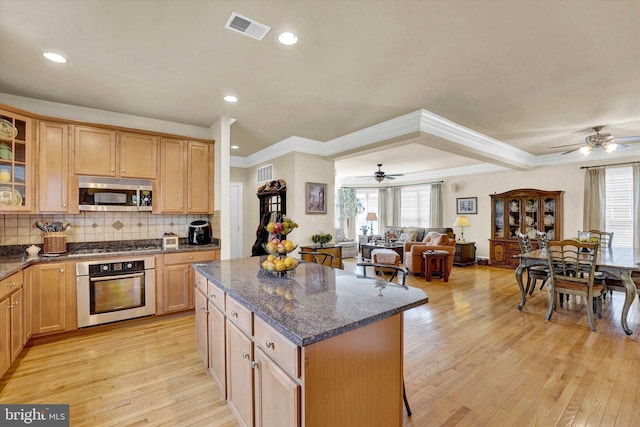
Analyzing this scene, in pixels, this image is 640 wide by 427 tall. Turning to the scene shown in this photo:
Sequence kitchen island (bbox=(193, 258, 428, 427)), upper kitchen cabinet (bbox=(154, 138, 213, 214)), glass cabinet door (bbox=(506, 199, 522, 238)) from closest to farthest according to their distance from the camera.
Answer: kitchen island (bbox=(193, 258, 428, 427)) → upper kitchen cabinet (bbox=(154, 138, 213, 214)) → glass cabinet door (bbox=(506, 199, 522, 238))

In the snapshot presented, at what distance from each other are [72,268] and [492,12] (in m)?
4.35

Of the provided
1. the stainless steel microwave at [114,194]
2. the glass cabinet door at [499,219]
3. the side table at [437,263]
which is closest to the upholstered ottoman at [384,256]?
the side table at [437,263]

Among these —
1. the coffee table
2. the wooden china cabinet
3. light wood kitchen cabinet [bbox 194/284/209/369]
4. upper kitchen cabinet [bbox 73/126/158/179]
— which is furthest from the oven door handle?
the wooden china cabinet

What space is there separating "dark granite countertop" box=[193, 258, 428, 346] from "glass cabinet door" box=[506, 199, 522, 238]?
6362 millimetres

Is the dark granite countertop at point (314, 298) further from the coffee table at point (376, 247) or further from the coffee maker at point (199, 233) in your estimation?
the coffee table at point (376, 247)

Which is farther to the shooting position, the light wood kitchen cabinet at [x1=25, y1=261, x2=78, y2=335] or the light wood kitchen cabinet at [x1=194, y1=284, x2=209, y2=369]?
the light wood kitchen cabinet at [x1=25, y1=261, x2=78, y2=335]

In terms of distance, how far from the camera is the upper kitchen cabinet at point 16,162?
2.88 metres

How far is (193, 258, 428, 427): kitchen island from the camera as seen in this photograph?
3.95 feet

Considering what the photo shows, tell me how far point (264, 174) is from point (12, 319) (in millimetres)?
4068

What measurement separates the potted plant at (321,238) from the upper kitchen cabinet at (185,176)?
1.76 meters

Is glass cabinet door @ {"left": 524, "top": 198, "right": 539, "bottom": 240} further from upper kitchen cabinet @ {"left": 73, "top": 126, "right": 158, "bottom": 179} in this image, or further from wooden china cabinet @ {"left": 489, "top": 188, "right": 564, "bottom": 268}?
upper kitchen cabinet @ {"left": 73, "top": 126, "right": 158, "bottom": 179}

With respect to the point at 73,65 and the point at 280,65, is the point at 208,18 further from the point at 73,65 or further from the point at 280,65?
the point at 73,65

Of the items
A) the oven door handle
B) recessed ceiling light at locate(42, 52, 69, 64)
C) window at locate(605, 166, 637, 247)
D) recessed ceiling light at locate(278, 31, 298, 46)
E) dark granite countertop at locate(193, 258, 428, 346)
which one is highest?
recessed ceiling light at locate(278, 31, 298, 46)

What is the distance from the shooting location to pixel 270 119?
3969 mm
